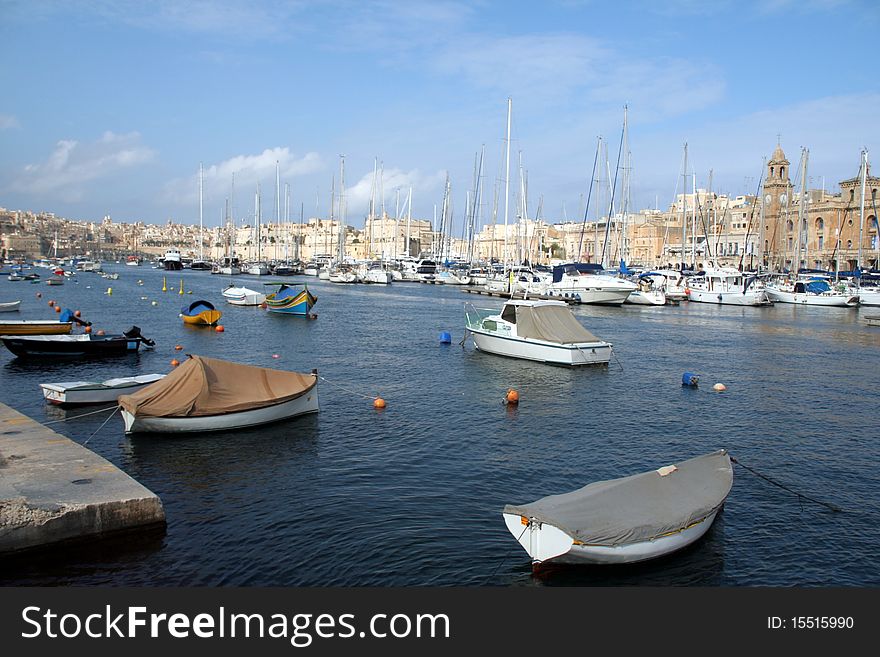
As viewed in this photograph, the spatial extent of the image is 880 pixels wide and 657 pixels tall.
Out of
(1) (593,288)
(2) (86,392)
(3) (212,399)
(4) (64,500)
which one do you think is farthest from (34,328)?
(1) (593,288)

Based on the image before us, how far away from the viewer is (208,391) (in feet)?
60.0

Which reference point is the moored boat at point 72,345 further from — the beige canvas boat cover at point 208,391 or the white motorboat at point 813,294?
the white motorboat at point 813,294

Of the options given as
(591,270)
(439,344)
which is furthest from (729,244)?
(439,344)

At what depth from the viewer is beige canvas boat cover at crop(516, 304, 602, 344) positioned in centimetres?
3030

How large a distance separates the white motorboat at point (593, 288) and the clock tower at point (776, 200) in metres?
54.2

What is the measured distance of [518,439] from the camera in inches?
730

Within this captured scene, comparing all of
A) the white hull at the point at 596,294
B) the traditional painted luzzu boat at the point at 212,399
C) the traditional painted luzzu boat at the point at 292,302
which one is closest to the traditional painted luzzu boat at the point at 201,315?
the traditional painted luzzu boat at the point at 292,302

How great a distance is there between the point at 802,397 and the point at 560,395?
8419 millimetres

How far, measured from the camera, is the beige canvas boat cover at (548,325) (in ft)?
99.4

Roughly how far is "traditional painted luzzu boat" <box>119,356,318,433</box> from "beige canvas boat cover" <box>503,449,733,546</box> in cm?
930

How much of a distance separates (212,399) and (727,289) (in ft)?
201

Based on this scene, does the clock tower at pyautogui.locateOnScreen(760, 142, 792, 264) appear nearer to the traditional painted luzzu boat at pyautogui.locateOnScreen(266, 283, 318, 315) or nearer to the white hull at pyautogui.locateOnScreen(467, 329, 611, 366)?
the traditional painted luzzu boat at pyautogui.locateOnScreen(266, 283, 318, 315)

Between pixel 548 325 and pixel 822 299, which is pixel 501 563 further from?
pixel 822 299

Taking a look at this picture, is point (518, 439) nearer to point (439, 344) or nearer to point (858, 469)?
point (858, 469)
